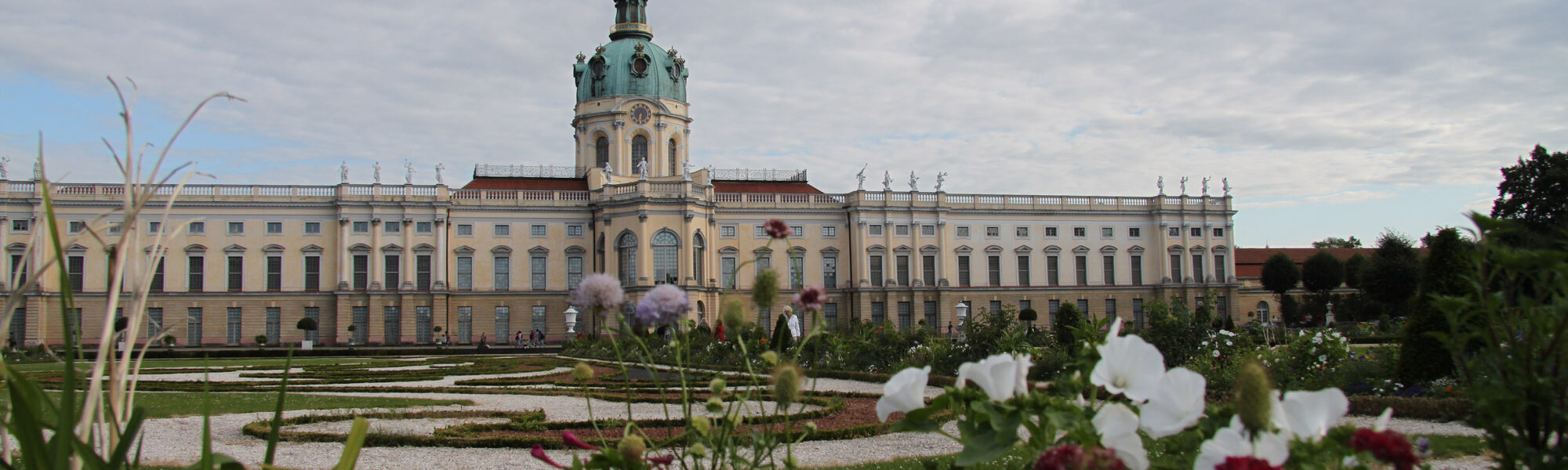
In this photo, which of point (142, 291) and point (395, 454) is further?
point (395, 454)

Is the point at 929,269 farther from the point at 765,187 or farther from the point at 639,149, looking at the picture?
the point at 639,149

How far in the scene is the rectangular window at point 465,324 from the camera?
44344mm

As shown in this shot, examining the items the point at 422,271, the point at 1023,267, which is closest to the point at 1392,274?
the point at 1023,267

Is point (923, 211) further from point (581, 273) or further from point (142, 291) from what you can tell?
point (142, 291)

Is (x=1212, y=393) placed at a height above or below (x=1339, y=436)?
below

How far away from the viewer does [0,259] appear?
133ft

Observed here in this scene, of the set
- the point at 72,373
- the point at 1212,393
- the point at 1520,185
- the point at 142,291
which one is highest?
Answer: the point at 1520,185

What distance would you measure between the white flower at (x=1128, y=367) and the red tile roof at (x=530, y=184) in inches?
1851

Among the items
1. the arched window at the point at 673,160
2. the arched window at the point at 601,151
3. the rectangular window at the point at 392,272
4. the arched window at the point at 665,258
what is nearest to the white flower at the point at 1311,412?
the arched window at the point at 665,258

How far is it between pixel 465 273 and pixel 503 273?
60.8 inches

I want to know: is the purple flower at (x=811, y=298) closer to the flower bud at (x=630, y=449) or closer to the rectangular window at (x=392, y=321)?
the flower bud at (x=630, y=449)

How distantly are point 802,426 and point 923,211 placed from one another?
1557 inches

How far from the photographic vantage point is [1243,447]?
196 centimetres

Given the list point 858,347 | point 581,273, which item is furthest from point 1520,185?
point 581,273
